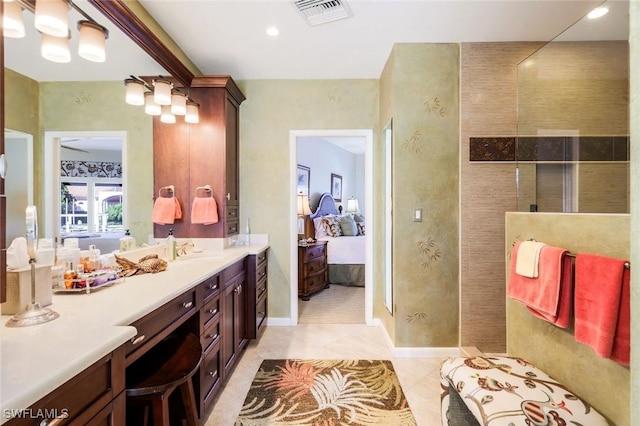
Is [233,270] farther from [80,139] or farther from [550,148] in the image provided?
[550,148]

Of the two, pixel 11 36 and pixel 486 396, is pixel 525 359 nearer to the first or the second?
pixel 486 396

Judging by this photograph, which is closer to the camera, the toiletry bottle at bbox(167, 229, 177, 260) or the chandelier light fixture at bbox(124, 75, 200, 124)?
the chandelier light fixture at bbox(124, 75, 200, 124)

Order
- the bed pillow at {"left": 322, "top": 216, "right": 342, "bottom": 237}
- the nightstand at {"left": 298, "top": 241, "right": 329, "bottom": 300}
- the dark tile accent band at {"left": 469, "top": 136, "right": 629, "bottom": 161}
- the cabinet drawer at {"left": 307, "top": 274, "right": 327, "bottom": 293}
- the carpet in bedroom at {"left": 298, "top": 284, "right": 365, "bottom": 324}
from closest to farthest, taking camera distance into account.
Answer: the dark tile accent band at {"left": 469, "top": 136, "right": 629, "bottom": 161} < the carpet in bedroom at {"left": 298, "top": 284, "right": 365, "bottom": 324} < the nightstand at {"left": 298, "top": 241, "right": 329, "bottom": 300} < the cabinet drawer at {"left": 307, "top": 274, "right": 327, "bottom": 293} < the bed pillow at {"left": 322, "top": 216, "right": 342, "bottom": 237}

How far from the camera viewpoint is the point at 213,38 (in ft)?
8.30

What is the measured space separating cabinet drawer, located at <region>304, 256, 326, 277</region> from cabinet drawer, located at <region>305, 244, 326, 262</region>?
2.3 inches

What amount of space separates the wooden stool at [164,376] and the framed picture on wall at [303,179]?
3.90 meters

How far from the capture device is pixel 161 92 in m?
2.26

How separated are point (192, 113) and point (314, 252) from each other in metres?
2.40

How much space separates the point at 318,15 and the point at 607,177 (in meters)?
2.14

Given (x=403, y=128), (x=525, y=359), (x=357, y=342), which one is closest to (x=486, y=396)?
(x=525, y=359)

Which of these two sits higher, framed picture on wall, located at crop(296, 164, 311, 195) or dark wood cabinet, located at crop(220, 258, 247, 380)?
framed picture on wall, located at crop(296, 164, 311, 195)

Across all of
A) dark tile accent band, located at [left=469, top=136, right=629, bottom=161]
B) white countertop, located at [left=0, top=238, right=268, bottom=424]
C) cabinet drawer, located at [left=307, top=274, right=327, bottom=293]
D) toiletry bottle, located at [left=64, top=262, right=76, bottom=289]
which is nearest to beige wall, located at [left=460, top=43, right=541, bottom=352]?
dark tile accent band, located at [left=469, top=136, right=629, bottom=161]

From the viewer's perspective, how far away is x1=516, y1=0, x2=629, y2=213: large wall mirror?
69.7 inches

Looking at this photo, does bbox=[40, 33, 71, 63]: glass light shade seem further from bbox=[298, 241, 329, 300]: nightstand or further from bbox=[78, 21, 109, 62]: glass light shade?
bbox=[298, 241, 329, 300]: nightstand
